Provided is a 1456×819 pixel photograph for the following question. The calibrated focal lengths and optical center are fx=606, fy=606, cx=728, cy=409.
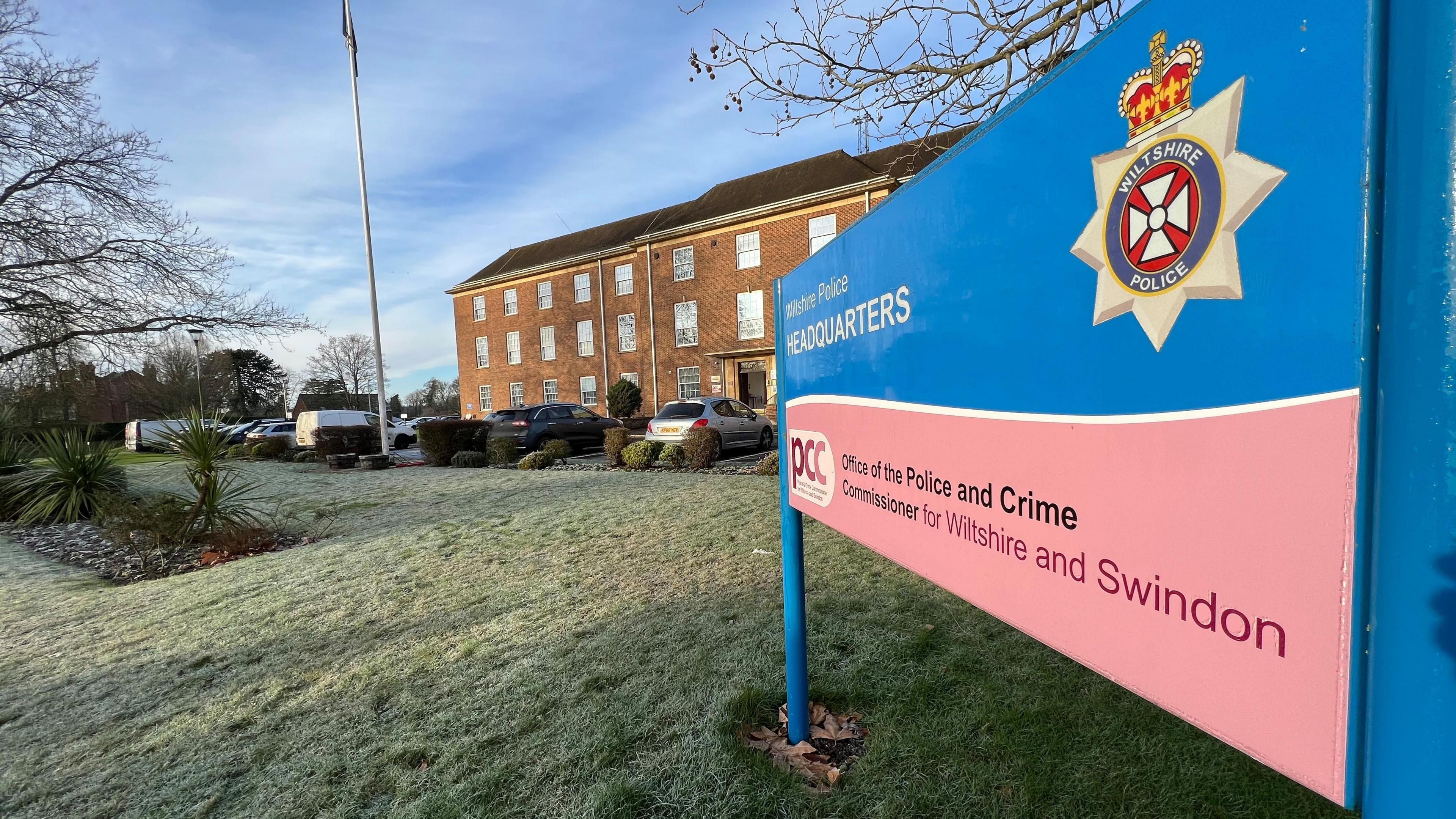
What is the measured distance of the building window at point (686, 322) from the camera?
26312mm

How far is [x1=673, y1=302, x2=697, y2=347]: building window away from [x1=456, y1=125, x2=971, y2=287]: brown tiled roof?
3464 mm

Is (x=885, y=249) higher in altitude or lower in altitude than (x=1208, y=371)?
higher

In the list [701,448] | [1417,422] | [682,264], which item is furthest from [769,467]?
[682,264]

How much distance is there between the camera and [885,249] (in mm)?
1665

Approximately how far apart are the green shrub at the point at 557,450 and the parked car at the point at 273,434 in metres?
13.1

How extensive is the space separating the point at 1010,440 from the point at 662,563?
4.00 meters

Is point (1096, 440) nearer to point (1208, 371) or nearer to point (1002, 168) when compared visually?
point (1208, 371)

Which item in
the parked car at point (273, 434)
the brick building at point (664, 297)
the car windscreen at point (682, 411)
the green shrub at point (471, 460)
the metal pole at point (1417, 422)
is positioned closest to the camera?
the metal pole at point (1417, 422)

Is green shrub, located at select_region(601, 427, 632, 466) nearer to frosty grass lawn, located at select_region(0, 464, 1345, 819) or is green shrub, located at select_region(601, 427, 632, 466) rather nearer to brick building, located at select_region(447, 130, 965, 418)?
frosty grass lawn, located at select_region(0, 464, 1345, 819)

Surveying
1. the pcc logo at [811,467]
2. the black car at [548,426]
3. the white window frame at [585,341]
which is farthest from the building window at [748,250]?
the pcc logo at [811,467]

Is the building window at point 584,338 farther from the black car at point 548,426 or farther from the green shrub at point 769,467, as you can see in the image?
the green shrub at point 769,467

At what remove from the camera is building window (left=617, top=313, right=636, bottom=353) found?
2861 cm

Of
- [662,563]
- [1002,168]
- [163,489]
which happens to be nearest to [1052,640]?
[1002,168]

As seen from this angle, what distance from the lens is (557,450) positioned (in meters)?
13.2
